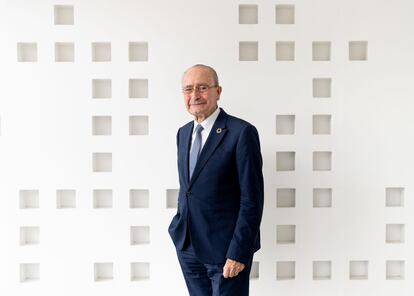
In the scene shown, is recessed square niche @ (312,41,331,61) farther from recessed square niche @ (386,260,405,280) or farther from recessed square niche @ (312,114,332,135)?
recessed square niche @ (386,260,405,280)

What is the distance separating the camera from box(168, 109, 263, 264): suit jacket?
147 centimetres

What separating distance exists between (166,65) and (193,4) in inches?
14.4

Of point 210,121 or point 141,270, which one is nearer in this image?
point 210,121

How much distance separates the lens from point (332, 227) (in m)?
2.12

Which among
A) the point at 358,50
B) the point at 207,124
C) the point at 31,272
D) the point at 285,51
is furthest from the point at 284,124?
the point at 31,272

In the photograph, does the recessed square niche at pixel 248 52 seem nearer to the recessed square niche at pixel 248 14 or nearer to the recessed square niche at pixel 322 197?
the recessed square niche at pixel 248 14

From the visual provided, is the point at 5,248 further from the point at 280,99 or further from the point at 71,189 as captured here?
the point at 280,99

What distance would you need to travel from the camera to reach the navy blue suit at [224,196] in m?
1.47

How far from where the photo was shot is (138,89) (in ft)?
7.00

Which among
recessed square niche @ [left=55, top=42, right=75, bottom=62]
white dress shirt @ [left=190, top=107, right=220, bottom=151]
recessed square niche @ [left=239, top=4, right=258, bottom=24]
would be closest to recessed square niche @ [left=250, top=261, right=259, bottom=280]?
white dress shirt @ [left=190, top=107, right=220, bottom=151]

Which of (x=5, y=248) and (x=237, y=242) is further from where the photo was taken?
(x=5, y=248)

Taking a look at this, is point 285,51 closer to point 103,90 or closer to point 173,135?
point 173,135

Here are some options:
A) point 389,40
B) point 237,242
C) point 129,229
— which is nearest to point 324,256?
point 237,242

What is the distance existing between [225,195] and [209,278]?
15.7 inches
